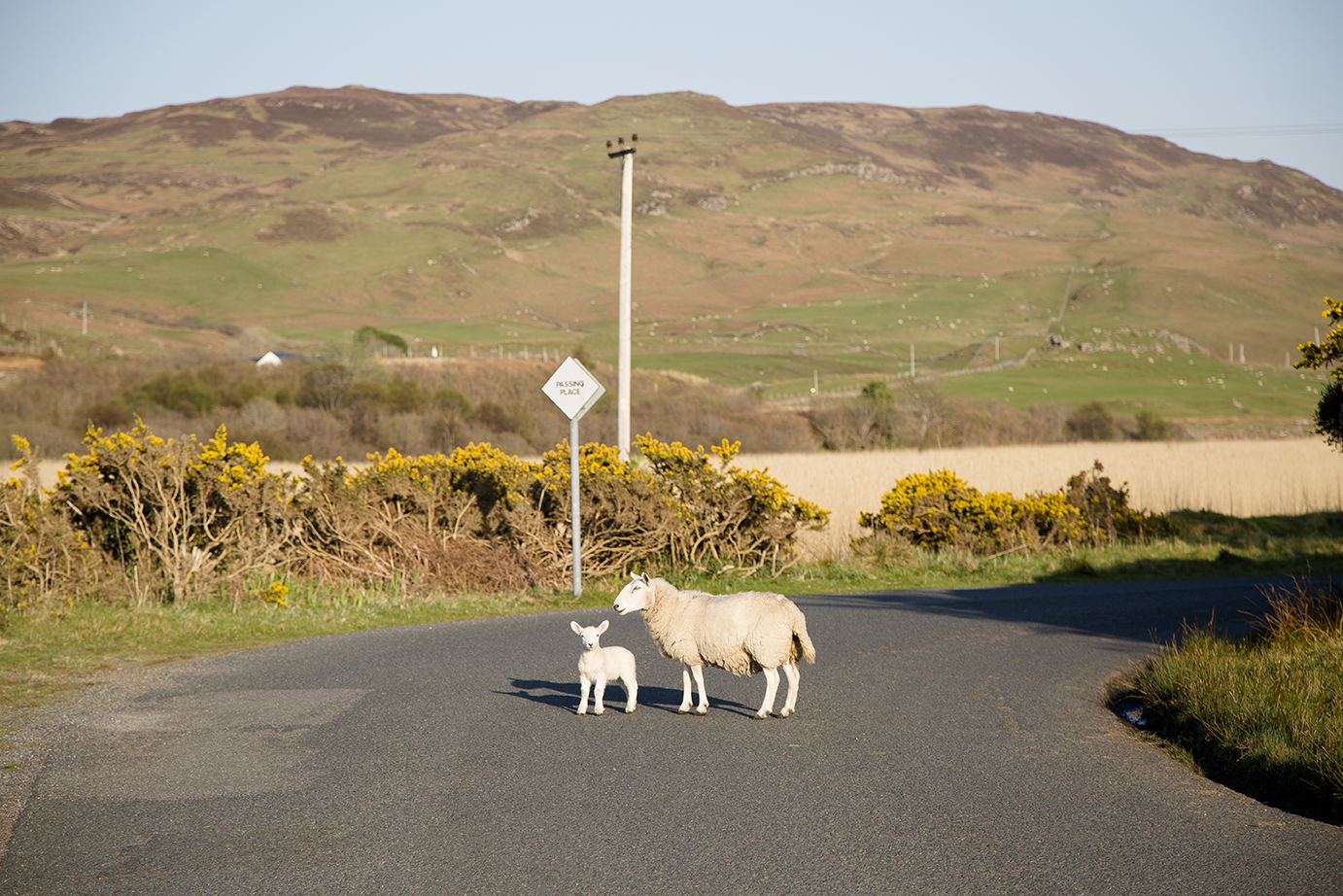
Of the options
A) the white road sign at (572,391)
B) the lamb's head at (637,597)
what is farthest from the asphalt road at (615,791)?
the white road sign at (572,391)

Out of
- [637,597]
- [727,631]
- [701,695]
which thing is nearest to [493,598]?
[701,695]

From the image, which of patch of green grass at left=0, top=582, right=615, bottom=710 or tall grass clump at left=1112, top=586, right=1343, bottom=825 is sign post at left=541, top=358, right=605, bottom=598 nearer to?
patch of green grass at left=0, top=582, right=615, bottom=710

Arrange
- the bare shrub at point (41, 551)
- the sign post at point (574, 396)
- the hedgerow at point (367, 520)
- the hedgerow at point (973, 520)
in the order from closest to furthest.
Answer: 1. the bare shrub at point (41, 551)
2. the hedgerow at point (367, 520)
3. the sign post at point (574, 396)
4. the hedgerow at point (973, 520)

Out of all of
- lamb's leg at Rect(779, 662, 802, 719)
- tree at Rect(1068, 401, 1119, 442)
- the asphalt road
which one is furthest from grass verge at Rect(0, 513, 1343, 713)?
tree at Rect(1068, 401, 1119, 442)

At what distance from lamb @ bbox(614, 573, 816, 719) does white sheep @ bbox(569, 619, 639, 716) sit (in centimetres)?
30

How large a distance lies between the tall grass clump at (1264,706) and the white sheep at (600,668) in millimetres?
3919

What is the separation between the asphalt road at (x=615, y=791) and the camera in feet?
17.4

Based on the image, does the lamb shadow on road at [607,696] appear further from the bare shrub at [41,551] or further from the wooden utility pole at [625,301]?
the wooden utility pole at [625,301]

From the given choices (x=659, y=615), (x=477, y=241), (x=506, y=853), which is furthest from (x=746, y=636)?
(x=477, y=241)

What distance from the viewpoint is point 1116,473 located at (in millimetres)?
35375

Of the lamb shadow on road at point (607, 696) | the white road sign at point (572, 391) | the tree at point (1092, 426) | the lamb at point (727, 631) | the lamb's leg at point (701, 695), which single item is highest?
the white road sign at point (572, 391)

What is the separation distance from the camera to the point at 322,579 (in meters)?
15.9

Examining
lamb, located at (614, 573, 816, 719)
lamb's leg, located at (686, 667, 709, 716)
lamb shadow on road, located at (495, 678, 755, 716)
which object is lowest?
lamb shadow on road, located at (495, 678, 755, 716)

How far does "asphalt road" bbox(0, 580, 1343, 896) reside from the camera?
17.4ft
